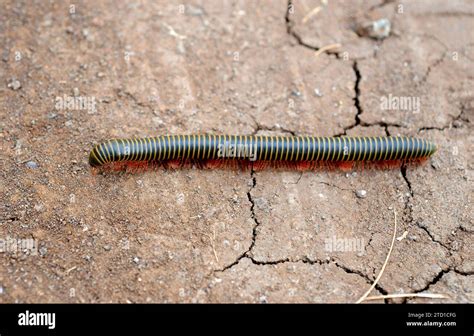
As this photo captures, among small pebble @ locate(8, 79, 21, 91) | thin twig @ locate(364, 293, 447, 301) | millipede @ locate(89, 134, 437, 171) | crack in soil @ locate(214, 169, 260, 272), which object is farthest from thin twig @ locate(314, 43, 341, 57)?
small pebble @ locate(8, 79, 21, 91)

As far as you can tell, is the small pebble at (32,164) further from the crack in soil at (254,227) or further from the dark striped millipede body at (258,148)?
the crack in soil at (254,227)

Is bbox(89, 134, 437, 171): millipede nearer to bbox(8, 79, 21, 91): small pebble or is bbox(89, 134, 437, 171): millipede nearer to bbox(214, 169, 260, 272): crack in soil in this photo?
bbox(214, 169, 260, 272): crack in soil

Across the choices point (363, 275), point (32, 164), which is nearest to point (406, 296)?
point (363, 275)

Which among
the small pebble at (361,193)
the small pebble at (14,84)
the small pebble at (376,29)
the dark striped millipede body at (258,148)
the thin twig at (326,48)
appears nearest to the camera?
the dark striped millipede body at (258,148)

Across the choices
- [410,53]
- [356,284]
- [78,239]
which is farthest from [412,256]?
[78,239]

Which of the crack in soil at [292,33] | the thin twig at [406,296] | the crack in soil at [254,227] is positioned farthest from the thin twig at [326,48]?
the thin twig at [406,296]
